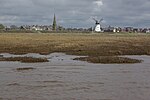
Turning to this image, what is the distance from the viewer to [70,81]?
88.8 ft

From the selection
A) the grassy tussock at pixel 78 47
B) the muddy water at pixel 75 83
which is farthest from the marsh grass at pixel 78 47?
the muddy water at pixel 75 83

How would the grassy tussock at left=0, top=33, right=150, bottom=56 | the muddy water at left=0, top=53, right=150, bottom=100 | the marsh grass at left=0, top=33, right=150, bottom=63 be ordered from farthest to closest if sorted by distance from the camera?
the grassy tussock at left=0, top=33, right=150, bottom=56 < the marsh grass at left=0, top=33, right=150, bottom=63 < the muddy water at left=0, top=53, right=150, bottom=100

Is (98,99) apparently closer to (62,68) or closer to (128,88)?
(128,88)

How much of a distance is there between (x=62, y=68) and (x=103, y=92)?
535 inches

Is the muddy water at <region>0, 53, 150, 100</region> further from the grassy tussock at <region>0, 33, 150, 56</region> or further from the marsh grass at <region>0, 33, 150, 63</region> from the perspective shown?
the grassy tussock at <region>0, 33, 150, 56</region>

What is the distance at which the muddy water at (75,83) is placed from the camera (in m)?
21.2

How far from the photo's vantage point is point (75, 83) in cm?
2602

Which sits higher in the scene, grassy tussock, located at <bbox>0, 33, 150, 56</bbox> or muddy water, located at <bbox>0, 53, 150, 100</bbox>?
grassy tussock, located at <bbox>0, 33, 150, 56</bbox>

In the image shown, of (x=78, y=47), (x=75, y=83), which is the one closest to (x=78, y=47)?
(x=78, y=47)

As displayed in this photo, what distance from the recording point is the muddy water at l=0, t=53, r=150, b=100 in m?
21.2

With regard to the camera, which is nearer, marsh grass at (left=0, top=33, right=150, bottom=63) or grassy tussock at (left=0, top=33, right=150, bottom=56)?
marsh grass at (left=0, top=33, right=150, bottom=63)

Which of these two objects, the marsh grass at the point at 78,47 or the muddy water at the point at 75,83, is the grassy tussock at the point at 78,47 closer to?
the marsh grass at the point at 78,47

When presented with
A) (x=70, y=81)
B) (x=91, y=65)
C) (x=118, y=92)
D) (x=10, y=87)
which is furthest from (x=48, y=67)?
(x=118, y=92)

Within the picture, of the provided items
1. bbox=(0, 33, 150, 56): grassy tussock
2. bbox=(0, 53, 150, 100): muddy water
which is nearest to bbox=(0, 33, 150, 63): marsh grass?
bbox=(0, 33, 150, 56): grassy tussock
